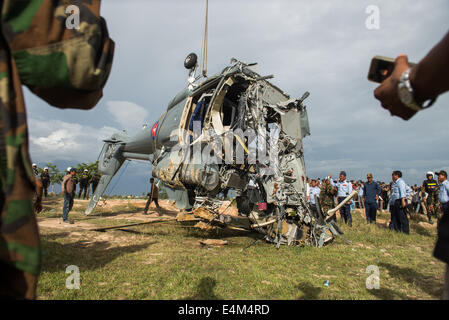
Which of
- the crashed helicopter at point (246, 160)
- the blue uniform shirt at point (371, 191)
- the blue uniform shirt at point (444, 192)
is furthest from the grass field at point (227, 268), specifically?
the blue uniform shirt at point (371, 191)

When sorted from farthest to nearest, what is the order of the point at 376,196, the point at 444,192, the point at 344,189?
the point at 344,189 → the point at 376,196 → the point at 444,192

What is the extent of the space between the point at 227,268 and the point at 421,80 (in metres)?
3.89

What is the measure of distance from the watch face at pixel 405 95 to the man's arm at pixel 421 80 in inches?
1.0

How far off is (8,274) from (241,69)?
7031mm

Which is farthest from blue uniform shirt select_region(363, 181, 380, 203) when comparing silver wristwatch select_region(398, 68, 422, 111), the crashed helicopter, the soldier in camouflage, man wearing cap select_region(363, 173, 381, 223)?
silver wristwatch select_region(398, 68, 422, 111)

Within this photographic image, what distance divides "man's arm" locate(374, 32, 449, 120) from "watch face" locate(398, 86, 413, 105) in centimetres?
3

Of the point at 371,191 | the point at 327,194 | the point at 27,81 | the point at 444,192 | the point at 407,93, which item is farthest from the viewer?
the point at 327,194

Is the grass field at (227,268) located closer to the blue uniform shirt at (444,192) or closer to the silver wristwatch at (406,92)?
the blue uniform shirt at (444,192)

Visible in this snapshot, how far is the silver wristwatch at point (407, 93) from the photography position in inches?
46.4

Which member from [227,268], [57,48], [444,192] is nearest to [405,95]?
[57,48]

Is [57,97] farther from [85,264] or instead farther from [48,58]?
[85,264]

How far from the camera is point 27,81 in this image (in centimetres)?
106

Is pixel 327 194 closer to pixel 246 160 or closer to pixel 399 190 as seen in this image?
pixel 399 190
